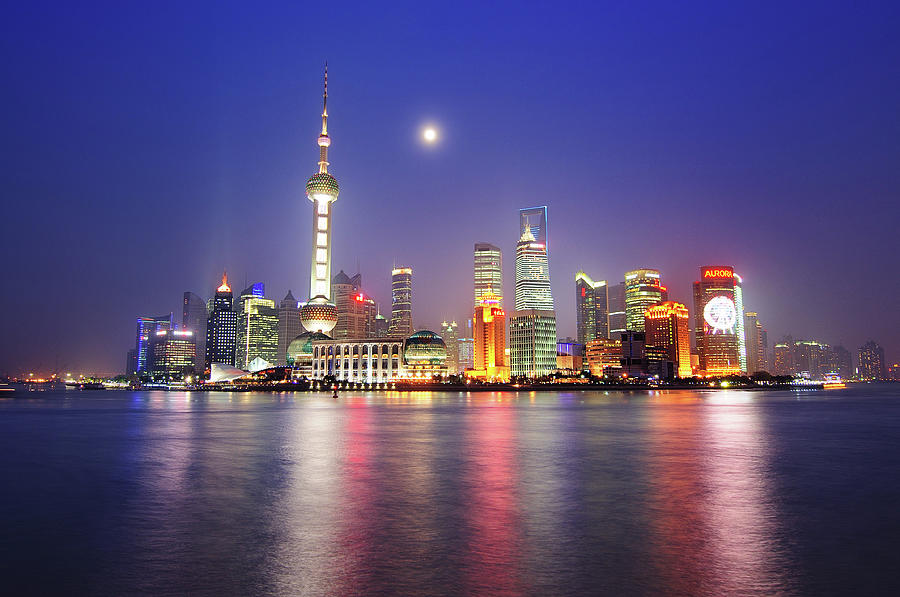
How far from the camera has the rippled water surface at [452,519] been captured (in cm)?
1395

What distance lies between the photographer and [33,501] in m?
24.1

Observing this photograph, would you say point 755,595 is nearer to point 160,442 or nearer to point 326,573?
point 326,573

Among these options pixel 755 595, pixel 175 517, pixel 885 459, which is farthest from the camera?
pixel 885 459

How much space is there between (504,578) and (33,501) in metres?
19.9

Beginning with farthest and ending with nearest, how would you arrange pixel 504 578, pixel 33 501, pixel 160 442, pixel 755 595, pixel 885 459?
pixel 160 442 → pixel 885 459 → pixel 33 501 → pixel 504 578 → pixel 755 595

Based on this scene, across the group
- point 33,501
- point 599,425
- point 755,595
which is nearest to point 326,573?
point 755,595

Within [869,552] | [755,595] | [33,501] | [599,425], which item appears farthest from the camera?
[599,425]

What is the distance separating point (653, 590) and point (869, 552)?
743 centimetres

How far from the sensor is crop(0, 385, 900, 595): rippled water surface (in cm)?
1395

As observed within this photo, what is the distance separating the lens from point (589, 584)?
13477mm

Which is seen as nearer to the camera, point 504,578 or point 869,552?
→ point 504,578

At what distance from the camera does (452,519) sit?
20.4 meters

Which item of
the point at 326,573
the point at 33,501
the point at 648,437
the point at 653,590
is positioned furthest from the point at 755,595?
the point at 648,437

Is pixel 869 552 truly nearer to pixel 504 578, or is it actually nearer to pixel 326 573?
pixel 504 578
